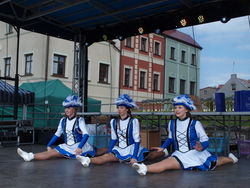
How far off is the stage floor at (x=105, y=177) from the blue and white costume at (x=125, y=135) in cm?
23

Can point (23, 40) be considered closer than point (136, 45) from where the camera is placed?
Yes

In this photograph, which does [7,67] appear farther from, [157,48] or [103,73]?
[157,48]

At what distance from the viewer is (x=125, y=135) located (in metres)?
6.08

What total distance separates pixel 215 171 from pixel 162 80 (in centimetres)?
2263

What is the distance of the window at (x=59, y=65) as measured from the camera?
20.7m

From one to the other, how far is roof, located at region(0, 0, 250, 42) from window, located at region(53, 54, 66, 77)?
10.1m

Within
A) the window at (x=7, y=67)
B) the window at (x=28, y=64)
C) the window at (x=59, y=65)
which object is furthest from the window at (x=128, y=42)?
the window at (x=7, y=67)

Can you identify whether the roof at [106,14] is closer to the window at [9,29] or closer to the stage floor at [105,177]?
the stage floor at [105,177]

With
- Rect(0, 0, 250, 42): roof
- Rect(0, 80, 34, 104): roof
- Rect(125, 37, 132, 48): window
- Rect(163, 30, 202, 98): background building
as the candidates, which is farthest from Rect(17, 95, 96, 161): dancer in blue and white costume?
Rect(163, 30, 202, 98): background building

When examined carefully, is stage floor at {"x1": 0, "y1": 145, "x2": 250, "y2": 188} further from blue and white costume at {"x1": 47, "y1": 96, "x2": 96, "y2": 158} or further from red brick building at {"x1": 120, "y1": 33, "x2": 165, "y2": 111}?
red brick building at {"x1": 120, "y1": 33, "x2": 165, "y2": 111}

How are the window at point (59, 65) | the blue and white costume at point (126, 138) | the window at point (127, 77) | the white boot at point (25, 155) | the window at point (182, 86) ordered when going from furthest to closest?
the window at point (182, 86) → the window at point (127, 77) → the window at point (59, 65) → the white boot at point (25, 155) → the blue and white costume at point (126, 138)

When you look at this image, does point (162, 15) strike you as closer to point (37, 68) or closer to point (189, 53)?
point (37, 68)

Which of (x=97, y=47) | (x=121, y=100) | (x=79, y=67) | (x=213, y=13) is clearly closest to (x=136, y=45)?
(x=97, y=47)

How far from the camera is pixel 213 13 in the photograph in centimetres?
817
